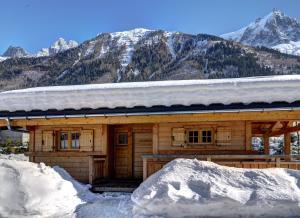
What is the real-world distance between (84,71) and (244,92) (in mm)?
140065

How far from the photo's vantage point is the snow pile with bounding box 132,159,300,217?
32.6 feet

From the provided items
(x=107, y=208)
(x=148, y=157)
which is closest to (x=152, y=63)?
(x=148, y=157)

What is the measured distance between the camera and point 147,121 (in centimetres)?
1405

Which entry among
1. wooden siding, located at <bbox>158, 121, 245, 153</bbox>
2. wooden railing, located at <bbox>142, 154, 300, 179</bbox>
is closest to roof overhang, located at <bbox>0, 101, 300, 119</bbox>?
wooden siding, located at <bbox>158, 121, 245, 153</bbox>

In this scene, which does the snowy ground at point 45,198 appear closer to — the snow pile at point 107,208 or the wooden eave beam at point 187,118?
the snow pile at point 107,208

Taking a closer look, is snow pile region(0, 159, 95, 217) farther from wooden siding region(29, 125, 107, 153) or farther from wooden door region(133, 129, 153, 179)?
wooden door region(133, 129, 153, 179)

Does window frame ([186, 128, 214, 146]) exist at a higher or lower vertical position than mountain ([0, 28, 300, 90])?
lower

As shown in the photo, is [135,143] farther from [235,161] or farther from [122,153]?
[235,161]

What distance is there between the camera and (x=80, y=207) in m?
11.6

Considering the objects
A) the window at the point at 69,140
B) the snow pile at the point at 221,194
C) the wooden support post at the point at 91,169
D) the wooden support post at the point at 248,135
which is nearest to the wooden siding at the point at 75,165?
the window at the point at 69,140

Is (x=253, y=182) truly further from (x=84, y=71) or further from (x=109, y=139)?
(x=84, y=71)

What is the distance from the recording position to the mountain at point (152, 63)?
132m

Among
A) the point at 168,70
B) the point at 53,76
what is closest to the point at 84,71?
the point at 53,76

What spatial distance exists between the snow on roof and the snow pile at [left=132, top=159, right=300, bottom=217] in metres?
3.12
